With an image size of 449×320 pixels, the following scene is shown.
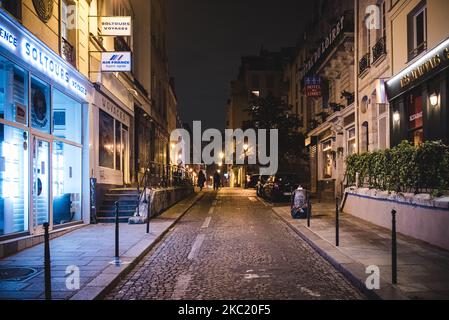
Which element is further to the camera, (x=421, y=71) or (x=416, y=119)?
(x=416, y=119)

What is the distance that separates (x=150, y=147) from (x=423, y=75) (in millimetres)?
18427

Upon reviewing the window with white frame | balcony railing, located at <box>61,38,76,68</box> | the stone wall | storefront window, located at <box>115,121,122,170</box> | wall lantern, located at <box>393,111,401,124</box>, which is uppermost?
the window with white frame

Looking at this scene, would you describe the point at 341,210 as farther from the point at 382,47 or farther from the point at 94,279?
the point at 94,279

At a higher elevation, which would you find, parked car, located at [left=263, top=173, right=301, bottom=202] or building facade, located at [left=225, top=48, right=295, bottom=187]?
building facade, located at [left=225, top=48, right=295, bottom=187]

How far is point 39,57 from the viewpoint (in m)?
11.3

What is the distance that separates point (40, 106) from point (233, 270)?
680cm

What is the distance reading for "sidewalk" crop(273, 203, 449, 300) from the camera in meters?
6.61

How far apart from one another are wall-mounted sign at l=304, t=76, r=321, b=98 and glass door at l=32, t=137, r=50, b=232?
19.8 meters

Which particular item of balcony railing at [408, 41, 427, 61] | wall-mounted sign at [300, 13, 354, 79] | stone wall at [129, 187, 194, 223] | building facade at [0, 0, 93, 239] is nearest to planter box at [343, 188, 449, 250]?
balcony railing at [408, 41, 427, 61]

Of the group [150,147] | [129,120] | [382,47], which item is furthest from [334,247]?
[150,147]

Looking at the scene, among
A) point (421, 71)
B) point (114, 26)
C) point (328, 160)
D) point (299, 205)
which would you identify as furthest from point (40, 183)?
point (328, 160)

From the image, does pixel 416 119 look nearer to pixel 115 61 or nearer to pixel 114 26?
pixel 115 61

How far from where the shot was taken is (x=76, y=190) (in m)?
15.1

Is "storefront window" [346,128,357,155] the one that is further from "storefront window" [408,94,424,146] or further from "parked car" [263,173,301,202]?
"storefront window" [408,94,424,146]
